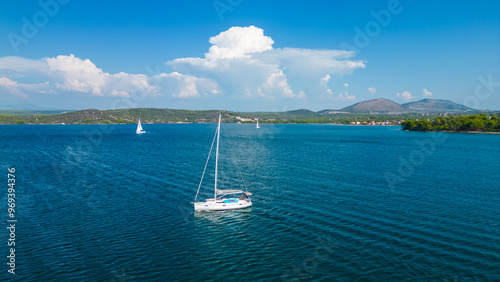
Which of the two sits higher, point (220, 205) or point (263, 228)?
point (220, 205)

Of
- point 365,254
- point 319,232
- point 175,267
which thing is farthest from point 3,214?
point 365,254

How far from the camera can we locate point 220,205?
127 ft

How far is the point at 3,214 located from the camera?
118 feet

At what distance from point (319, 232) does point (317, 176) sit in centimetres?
2809

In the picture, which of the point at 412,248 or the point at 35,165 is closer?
the point at 412,248

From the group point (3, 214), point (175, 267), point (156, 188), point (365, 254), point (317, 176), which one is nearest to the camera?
point (175, 267)

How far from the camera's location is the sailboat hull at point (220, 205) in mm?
38406

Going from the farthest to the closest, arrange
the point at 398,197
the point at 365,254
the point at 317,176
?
the point at 317,176, the point at 398,197, the point at 365,254

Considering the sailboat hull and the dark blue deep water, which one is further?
the sailboat hull

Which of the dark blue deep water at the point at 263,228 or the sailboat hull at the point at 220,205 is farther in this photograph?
the sailboat hull at the point at 220,205

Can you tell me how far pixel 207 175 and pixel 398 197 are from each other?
34.5 metres

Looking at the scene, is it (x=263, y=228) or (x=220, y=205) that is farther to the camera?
(x=220, y=205)

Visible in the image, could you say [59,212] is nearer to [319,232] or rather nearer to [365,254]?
[319,232]

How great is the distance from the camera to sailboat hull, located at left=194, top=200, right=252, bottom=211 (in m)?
38.4
